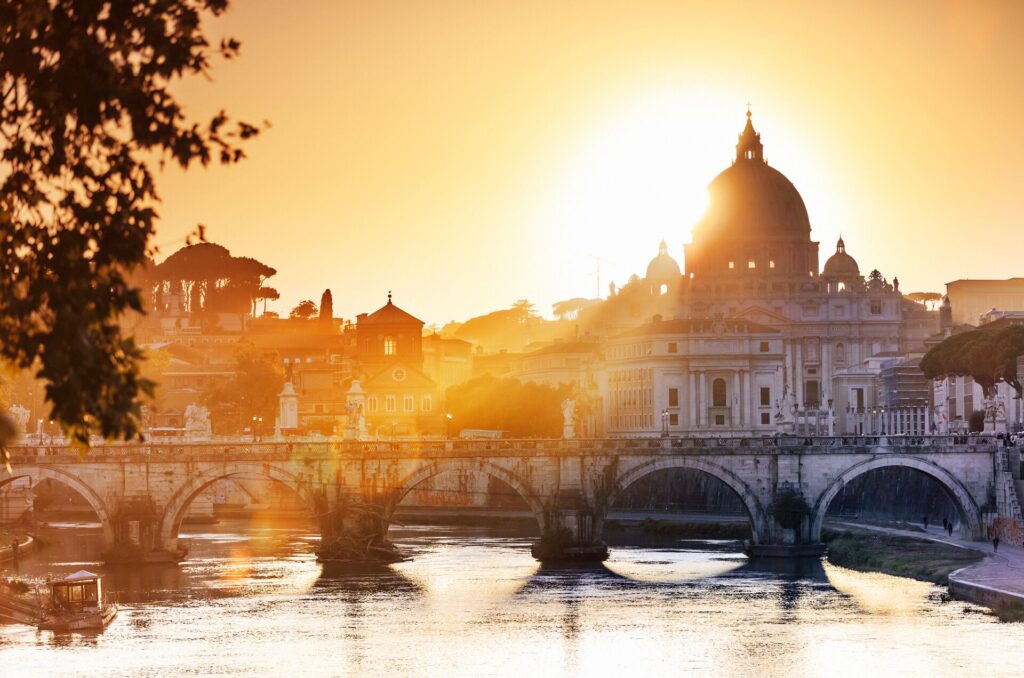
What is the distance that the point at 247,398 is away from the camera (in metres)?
133

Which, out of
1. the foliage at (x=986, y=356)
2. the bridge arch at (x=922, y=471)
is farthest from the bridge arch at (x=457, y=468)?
the foliage at (x=986, y=356)

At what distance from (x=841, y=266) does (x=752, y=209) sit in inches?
511

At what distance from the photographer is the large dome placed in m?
→ 177

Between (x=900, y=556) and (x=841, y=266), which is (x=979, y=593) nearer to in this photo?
(x=900, y=556)

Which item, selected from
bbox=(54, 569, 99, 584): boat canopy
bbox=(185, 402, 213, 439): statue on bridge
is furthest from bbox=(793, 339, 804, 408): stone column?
bbox=(54, 569, 99, 584): boat canopy

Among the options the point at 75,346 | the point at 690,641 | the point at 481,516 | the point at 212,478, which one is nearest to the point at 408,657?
the point at 690,641

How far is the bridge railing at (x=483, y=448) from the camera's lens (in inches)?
3169

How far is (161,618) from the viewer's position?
5938 cm

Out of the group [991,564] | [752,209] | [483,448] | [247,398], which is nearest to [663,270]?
[752,209]

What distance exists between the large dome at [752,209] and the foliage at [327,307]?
3661 cm

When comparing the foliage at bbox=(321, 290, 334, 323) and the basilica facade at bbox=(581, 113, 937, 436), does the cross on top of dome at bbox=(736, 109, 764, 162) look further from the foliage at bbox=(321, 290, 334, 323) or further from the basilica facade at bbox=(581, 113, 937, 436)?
the foliage at bbox=(321, 290, 334, 323)

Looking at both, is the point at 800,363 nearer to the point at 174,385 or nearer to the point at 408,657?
the point at 174,385

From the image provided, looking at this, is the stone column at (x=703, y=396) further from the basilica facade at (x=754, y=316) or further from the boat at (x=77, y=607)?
the boat at (x=77, y=607)

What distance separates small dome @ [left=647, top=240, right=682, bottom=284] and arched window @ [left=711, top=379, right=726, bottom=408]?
42.2 meters
